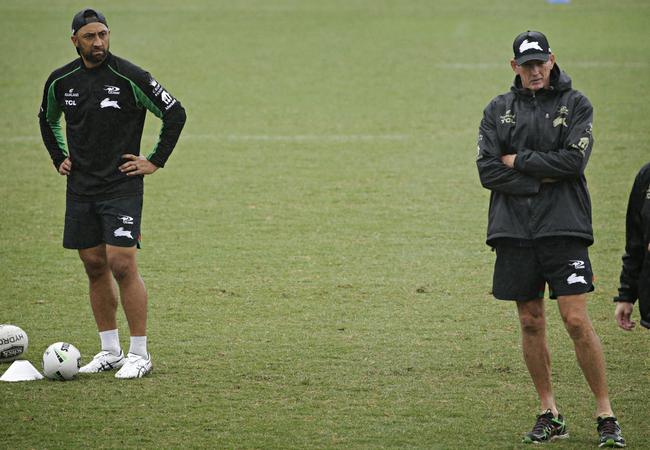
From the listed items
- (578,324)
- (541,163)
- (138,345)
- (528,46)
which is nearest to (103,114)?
(138,345)

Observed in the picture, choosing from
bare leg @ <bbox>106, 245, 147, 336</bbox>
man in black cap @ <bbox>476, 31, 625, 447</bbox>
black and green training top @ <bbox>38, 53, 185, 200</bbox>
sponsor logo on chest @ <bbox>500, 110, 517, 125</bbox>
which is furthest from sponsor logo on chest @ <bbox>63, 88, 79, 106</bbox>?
sponsor logo on chest @ <bbox>500, 110, 517, 125</bbox>

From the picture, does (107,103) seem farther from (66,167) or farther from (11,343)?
(11,343)

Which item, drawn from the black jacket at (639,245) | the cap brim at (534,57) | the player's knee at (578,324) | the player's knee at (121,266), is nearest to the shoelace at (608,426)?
the player's knee at (578,324)

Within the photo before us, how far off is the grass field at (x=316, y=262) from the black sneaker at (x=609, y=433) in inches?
7.0

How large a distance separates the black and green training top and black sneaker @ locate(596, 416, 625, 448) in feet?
11.3

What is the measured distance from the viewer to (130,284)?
25.3 feet

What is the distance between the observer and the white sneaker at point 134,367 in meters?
7.63

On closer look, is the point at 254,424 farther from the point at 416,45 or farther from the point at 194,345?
the point at 416,45

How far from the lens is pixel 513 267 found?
6.42 metres

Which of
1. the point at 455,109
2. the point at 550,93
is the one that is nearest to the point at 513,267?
the point at 550,93

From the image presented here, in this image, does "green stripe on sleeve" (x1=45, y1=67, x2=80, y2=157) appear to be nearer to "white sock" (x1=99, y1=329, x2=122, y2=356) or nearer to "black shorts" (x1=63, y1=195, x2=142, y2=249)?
"black shorts" (x1=63, y1=195, x2=142, y2=249)

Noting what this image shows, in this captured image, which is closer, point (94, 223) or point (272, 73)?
point (94, 223)

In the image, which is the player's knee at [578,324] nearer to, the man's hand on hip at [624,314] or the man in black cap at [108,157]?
the man's hand on hip at [624,314]

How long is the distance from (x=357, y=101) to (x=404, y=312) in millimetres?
11606
